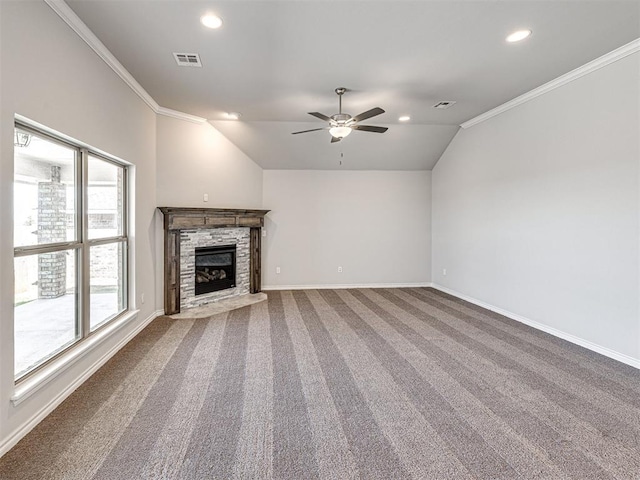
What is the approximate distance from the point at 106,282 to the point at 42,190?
52.2 inches

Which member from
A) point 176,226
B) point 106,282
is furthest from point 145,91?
point 106,282

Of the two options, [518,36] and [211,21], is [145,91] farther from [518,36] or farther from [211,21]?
[518,36]

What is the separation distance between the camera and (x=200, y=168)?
5207mm

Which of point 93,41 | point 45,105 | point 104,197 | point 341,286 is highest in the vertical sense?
point 93,41

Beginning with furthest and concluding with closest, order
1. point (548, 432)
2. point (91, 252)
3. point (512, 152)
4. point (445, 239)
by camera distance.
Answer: point (445, 239) < point (512, 152) < point (91, 252) < point (548, 432)

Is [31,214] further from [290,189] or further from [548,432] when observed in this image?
[290,189]

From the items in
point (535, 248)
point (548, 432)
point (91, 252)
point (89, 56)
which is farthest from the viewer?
point (535, 248)

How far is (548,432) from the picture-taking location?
2082 mm

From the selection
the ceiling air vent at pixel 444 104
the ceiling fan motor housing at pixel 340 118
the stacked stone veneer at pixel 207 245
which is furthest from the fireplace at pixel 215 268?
the ceiling air vent at pixel 444 104

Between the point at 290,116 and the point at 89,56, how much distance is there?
270cm

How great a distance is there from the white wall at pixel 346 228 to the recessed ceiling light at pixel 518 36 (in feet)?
13.2

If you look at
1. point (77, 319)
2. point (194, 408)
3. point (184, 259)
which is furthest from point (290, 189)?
point (194, 408)

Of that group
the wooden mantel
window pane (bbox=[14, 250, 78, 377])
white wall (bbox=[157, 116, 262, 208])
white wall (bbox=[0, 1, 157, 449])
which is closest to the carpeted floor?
white wall (bbox=[0, 1, 157, 449])

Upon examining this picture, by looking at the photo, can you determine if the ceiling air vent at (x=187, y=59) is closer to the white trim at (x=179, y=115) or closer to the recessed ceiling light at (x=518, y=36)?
the white trim at (x=179, y=115)
